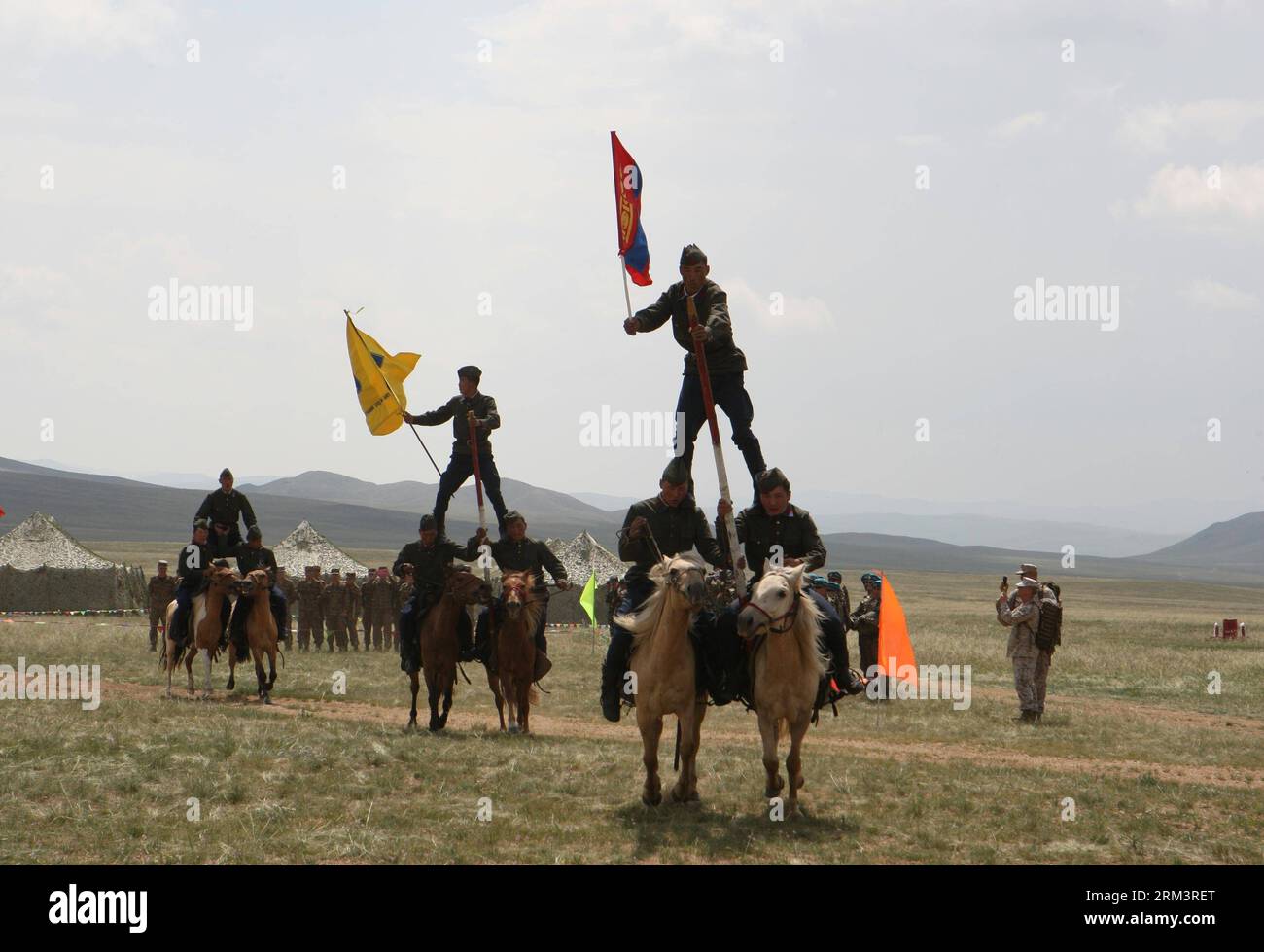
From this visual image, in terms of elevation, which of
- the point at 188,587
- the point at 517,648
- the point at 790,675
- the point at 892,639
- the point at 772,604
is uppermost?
the point at 772,604

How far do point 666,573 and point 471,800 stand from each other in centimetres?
295

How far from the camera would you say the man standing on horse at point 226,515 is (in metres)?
21.0

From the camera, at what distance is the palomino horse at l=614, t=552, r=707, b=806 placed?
39.0ft

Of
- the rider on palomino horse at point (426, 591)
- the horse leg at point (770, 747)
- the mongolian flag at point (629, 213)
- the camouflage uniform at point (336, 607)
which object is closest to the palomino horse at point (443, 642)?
the rider on palomino horse at point (426, 591)

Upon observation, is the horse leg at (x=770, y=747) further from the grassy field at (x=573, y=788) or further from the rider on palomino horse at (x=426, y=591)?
the rider on palomino horse at (x=426, y=591)

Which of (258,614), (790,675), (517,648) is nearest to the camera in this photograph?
(790,675)

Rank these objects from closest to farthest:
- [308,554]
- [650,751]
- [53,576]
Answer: [650,751] → [53,576] → [308,554]

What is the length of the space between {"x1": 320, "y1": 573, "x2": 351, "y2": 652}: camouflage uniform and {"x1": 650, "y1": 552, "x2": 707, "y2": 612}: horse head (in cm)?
2655

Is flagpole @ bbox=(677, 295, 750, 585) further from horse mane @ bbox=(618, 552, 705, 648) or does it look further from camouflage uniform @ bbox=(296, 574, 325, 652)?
camouflage uniform @ bbox=(296, 574, 325, 652)

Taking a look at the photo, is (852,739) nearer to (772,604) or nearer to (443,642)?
(443,642)

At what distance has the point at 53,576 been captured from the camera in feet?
177

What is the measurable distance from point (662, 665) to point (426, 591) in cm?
713

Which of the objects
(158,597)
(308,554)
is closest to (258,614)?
(158,597)
